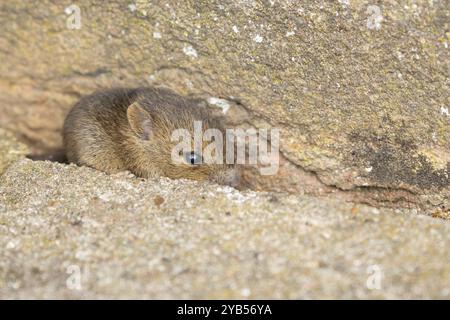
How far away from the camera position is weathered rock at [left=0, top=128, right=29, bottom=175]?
5.18 metres

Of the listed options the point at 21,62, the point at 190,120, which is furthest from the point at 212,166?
the point at 21,62

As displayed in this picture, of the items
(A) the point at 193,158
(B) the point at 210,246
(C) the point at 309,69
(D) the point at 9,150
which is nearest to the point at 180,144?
(A) the point at 193,158

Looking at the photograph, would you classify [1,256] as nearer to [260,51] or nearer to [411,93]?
[260,51]

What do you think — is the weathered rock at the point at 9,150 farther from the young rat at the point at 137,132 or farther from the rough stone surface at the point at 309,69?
the rough stone surface at the point at 309,69

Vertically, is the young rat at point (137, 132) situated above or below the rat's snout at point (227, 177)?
above

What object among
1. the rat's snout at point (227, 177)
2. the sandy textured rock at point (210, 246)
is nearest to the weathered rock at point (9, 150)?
the sandy textured rock at point (210, 246)

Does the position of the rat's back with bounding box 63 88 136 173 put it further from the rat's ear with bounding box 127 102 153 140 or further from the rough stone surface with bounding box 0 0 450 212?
the rough stone surface with bounding box 0 0 450 212

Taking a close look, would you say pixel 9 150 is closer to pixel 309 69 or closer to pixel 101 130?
pixel 101 130

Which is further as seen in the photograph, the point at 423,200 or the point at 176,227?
the point at 423,200

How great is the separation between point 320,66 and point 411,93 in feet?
2.34

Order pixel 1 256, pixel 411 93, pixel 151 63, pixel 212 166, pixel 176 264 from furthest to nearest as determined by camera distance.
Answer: pixel 151 63 → pixel 212 166 → pixel 411 93 → pixel 1 256 → pixel 176 264

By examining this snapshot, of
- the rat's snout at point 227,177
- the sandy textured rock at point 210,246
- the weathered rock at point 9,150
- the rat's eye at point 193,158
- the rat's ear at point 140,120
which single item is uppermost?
the rat's ear at point 140,120

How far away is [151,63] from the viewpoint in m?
5.18

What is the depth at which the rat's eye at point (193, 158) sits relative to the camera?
483 cm
